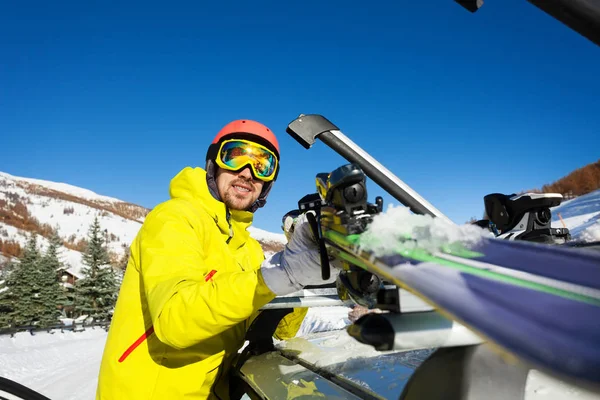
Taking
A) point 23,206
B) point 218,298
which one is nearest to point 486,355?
point 218,298

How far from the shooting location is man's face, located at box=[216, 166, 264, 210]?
9.93 feet

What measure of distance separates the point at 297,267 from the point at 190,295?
488mm

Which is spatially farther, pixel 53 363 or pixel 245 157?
pixel 53 363

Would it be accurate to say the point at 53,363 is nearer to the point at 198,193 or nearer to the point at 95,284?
the point at 198,193

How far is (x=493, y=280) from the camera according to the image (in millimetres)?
671

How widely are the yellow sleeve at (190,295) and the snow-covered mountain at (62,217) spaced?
263ft

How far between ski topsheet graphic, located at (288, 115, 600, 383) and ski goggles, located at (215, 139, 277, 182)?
6.66 feet

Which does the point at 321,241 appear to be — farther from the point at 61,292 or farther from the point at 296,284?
the point at 61,292

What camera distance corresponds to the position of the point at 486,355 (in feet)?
2.25

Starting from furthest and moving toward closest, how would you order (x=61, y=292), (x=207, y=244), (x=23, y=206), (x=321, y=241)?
1. (x=23, y=206)
2. (x=61, y=292)
3. (x=207, y=244)
4. (x=321, y=241)

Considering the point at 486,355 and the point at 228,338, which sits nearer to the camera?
the point at 486,355

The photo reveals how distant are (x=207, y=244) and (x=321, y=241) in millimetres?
1194

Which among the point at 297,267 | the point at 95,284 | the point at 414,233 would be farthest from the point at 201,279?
the point at 95,284

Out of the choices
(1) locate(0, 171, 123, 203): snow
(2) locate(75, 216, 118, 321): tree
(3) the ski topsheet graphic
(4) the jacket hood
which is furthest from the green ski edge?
(1) locate(0, 171, 123, 203): snow
